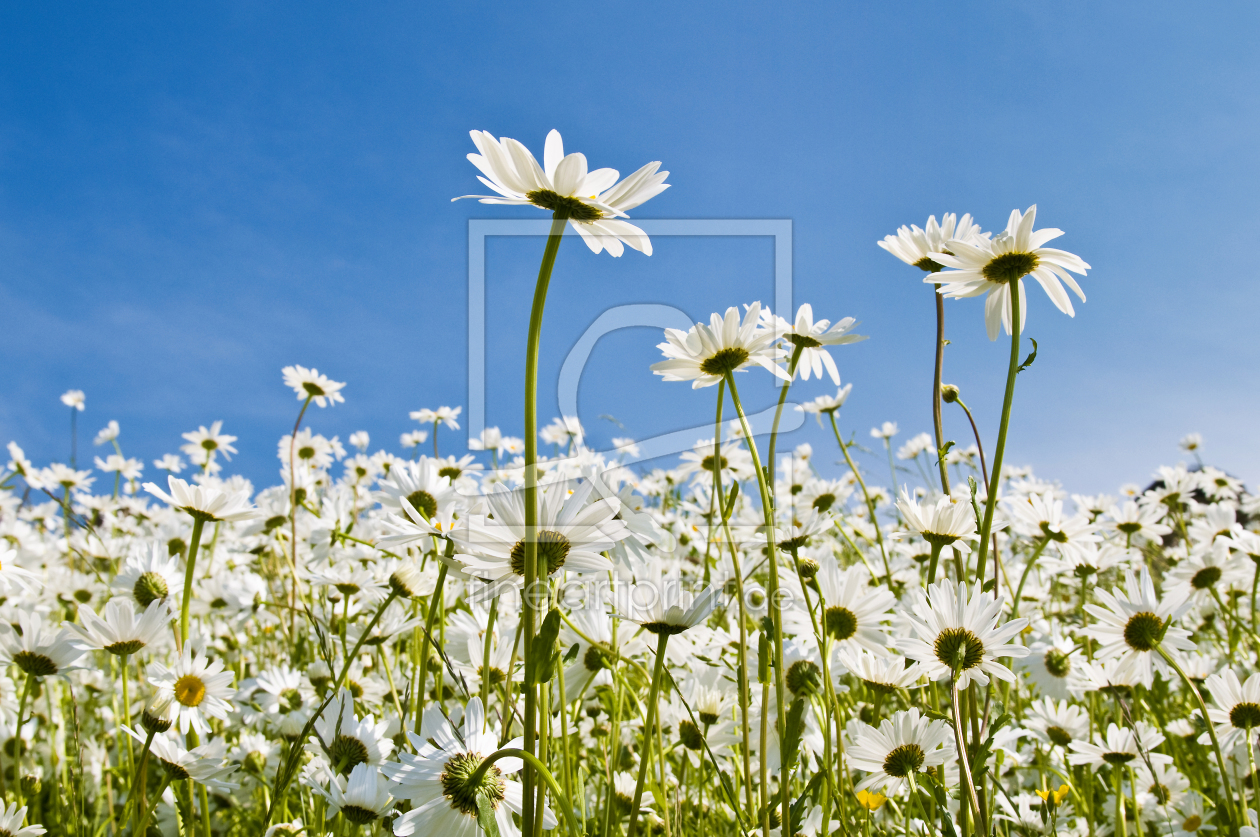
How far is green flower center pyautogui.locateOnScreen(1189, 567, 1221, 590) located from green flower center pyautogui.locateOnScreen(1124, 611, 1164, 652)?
3.54ft

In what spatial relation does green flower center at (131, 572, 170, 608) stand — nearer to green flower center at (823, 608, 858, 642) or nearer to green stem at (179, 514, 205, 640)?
green stem at (179, 514, 205, 640)

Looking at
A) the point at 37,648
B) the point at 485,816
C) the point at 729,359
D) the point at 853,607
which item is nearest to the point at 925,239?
the point at 729,359

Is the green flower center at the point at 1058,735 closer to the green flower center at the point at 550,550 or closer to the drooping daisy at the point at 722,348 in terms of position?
the drooping daisy at the point at 722,348

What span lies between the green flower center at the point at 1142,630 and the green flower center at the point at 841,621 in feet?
1.57

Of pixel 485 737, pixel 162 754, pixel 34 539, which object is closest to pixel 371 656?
pixel 162 754

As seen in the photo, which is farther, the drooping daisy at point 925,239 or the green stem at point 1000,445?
the drooping daisy at point 925,239

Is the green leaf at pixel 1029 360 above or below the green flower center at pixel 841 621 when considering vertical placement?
above

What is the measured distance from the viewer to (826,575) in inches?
51.9

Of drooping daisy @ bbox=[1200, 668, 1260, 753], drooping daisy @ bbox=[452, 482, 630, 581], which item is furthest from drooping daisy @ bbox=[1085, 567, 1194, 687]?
drooping daisy @ bbox=[452, 482, 630, 581]

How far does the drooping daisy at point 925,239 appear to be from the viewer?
1.32 m

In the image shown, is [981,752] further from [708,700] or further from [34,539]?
[34,539]

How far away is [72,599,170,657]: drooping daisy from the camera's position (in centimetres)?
119

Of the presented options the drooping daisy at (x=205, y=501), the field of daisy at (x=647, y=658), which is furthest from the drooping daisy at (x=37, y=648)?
the drooping daisy at (x=205, y=501)

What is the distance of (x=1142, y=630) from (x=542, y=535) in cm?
113
